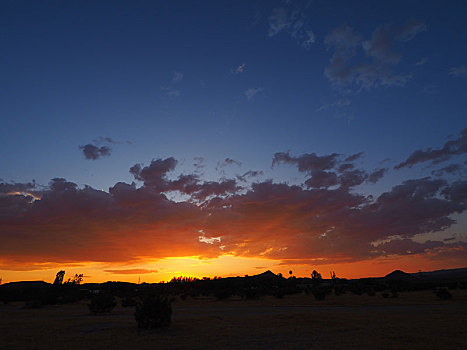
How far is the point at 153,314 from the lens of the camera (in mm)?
19750

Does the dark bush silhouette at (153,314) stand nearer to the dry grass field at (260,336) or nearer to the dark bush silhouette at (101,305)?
the dry grass field at (260,336)

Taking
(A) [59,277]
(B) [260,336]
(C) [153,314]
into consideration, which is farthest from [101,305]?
(A) [59,277]

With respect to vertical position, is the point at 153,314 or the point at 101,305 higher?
the point at 101,305

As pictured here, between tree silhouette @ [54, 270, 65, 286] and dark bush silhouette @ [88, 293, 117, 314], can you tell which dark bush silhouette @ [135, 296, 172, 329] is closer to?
dark bush silhouette @ [88, 293, 117, 314]

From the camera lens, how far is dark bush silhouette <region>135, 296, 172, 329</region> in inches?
770

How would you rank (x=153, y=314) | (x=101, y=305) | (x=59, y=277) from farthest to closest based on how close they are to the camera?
(x=59, y=277), (x=101, y=305), (x=153, y=314)

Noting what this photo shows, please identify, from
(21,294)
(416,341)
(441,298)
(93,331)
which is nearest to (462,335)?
(416,341)

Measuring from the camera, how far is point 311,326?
20.0 m

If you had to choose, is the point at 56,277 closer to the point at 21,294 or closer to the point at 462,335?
the point at 21,294

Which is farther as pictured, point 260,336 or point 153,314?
point 153,314

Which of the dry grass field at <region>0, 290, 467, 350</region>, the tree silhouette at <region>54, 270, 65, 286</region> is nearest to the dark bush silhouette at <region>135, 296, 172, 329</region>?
the dry grass field at <region>0, 290, 467, 350</region>

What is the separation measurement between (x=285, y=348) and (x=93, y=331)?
11550 millimetres

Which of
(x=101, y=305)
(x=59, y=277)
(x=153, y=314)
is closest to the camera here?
(x=153, y=314)

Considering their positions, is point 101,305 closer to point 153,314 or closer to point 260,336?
point 153,314
